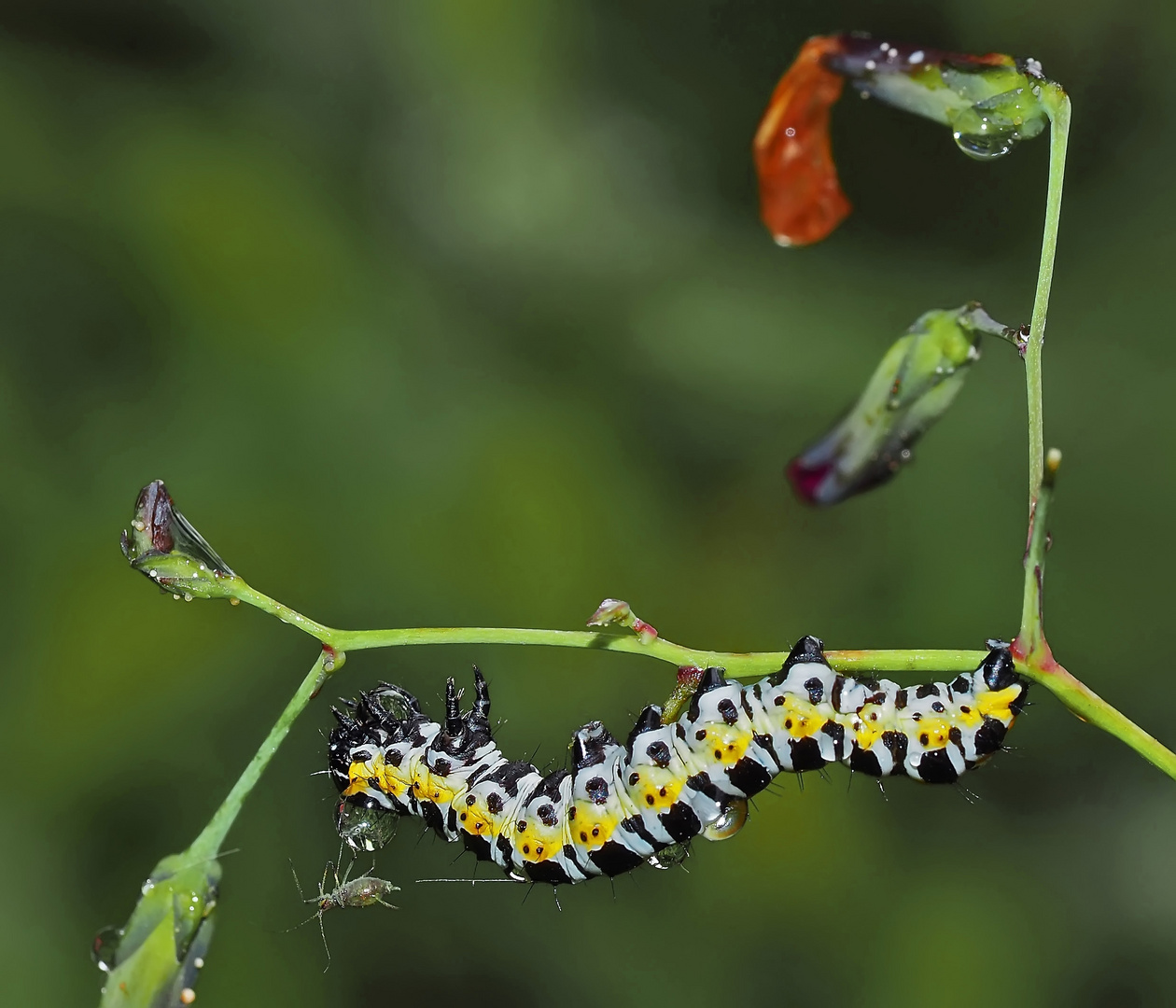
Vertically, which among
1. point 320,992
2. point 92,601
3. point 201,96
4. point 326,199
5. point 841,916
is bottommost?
point 320,992

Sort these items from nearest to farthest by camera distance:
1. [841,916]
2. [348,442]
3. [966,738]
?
[966,738] < [841,916] < [348,442]

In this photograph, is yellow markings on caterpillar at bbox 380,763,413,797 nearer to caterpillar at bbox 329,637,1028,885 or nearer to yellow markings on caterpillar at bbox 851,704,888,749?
caterpillar at bbox 329,637,1028,885

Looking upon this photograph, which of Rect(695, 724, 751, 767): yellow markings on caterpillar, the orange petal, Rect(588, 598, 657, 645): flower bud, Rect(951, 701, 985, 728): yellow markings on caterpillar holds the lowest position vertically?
Rect(695, 724, 751, 767): yellow markings on caterpillar

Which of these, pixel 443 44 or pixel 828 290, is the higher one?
pixel 443 44

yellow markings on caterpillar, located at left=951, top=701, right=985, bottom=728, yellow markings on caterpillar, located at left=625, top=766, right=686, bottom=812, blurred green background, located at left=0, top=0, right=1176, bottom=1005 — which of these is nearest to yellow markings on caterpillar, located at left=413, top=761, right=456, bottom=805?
yellow markings on caterpillar, located at left=625, top=766, right=686, bottom=812

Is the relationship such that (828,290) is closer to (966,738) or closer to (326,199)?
(326,199)

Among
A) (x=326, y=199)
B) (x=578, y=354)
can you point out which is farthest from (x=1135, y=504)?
(x=326, y=199)

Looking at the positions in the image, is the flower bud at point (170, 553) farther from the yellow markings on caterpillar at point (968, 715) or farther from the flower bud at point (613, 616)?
the yellow markings on caterpillar at point (968, 715)
